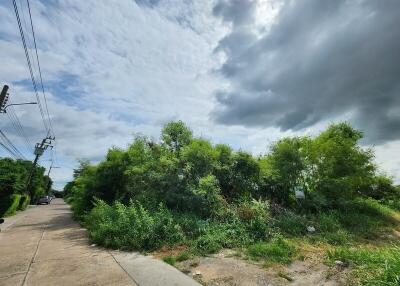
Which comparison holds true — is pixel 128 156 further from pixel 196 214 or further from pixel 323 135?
pixel 323 135

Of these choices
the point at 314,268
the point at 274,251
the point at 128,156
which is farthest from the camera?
the point at 128,156

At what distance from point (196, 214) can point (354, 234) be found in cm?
573

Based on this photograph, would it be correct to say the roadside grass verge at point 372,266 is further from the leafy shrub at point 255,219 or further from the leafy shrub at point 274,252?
the leafy shrub at point 255,219

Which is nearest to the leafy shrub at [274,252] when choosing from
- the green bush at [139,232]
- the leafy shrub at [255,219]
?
the leafy shrub at [255,219]

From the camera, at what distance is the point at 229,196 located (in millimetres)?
14281

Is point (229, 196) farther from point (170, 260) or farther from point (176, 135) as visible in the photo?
point (170, 260)

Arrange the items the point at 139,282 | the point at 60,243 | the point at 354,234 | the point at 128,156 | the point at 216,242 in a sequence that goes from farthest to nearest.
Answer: the point at 128,156 → the point at 354,234 → the point at 60,243 → the point at 216,242 → the point at 139,282

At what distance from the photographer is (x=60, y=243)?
34.7 ft

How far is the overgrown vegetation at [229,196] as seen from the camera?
9430mm

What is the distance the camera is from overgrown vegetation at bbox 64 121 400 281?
30.9 feet

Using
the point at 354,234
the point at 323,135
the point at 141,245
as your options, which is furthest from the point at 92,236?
the point at 323,135

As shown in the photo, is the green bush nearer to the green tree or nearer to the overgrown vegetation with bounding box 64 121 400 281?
the overgrown vegetation with bounding box 64 121 400 281

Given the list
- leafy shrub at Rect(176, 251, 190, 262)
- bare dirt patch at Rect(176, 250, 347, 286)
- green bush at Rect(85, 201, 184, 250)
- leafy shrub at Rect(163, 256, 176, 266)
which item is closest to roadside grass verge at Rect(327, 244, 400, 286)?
bare dirt patch at Rect(176, 250, 347, 286)

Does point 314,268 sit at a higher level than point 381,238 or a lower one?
lower
